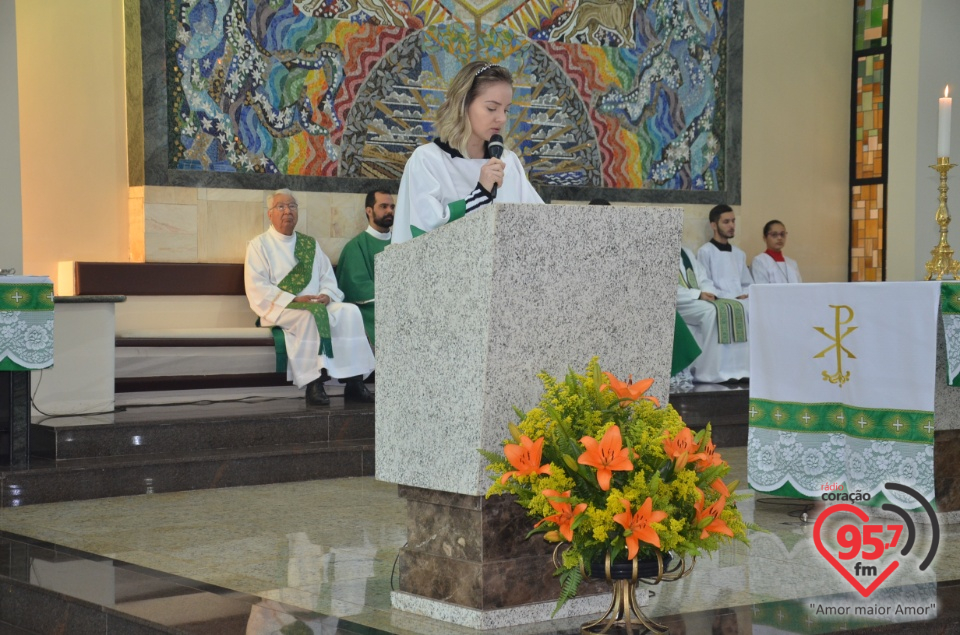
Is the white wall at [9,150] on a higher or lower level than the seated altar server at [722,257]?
higher

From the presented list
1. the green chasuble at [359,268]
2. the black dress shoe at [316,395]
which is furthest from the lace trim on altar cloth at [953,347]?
the green chasuble at [359,268]

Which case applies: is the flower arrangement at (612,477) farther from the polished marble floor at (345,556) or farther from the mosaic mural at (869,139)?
the mosaic mural at (869,139)

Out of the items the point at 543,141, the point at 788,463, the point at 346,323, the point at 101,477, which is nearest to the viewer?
the point at 788,463

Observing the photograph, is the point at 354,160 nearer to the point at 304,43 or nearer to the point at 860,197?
the point at 304,43

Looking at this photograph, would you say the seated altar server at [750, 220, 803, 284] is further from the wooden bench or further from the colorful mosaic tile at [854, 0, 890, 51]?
the wooden bench

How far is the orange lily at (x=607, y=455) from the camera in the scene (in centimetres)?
270

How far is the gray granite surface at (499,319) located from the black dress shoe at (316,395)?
4020 mm

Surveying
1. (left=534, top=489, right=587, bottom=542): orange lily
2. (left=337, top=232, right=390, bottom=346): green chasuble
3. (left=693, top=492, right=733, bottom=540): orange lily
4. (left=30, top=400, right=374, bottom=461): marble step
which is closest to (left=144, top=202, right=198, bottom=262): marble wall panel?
(left=337, top=232, right=390, bottom=346): green chasuble

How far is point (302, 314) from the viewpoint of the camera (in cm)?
782

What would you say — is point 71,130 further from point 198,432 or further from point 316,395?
point 198,432

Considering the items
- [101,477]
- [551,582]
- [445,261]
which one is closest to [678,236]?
[445,261]

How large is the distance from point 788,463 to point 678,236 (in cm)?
213

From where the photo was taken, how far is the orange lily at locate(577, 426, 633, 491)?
2.70 metres

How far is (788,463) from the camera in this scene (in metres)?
5.24
